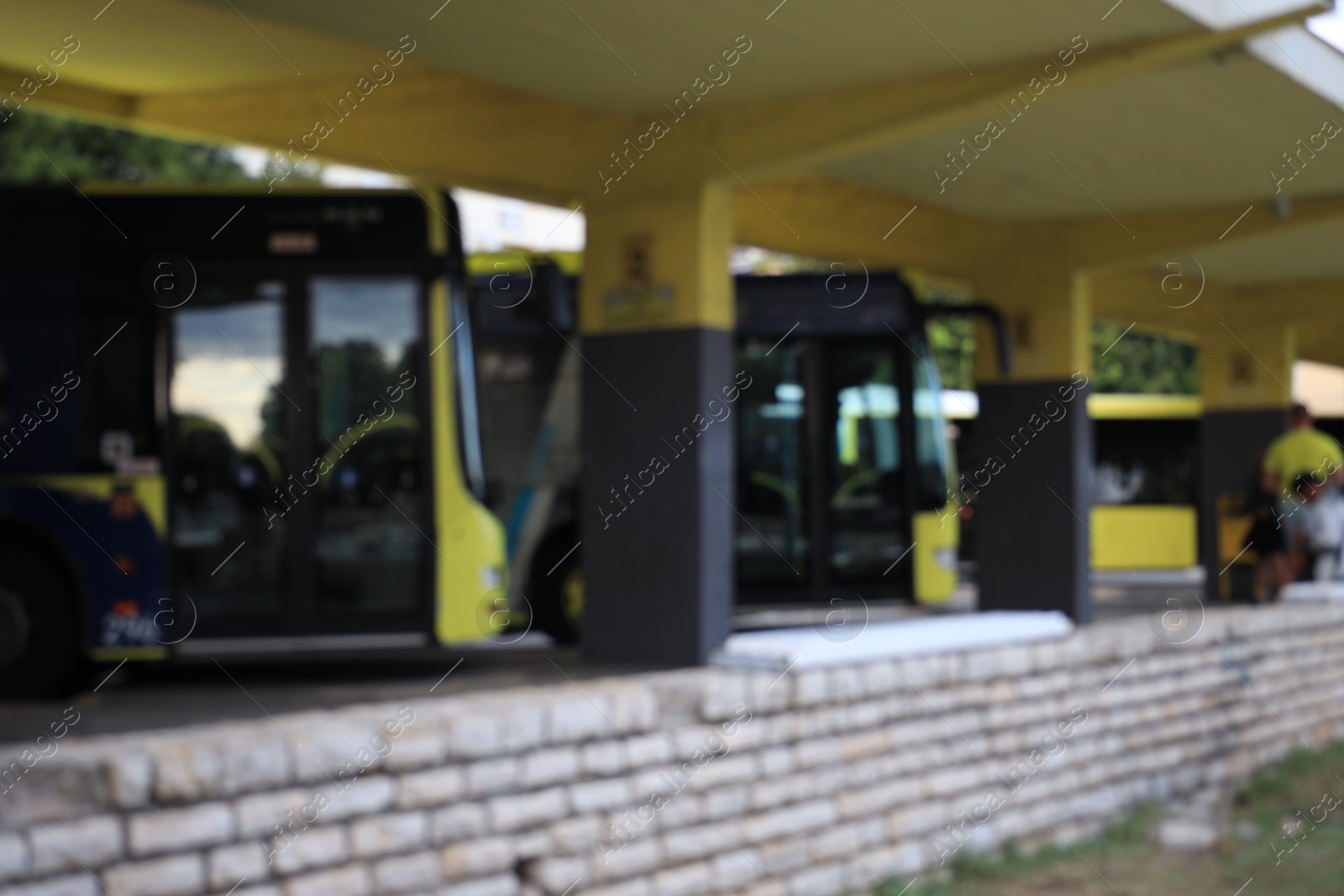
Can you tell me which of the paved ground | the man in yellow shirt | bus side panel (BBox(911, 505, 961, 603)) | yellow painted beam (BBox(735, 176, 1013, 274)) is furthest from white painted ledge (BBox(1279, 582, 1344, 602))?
the paved ground

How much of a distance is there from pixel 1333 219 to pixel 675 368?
648cm

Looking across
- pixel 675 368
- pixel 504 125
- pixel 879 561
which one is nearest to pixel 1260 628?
pixel 879 561

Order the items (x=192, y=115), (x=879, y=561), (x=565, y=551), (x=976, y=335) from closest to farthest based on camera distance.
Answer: (x=192, y=115) → (x=565, y=551) → (x=976, y=335) → (x=879, y=561)

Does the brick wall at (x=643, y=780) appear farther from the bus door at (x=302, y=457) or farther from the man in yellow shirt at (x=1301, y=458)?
the man in yellow shirt at (x=1301, y=458)

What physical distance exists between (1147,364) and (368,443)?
1135 inches

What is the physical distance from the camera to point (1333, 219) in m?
12.7

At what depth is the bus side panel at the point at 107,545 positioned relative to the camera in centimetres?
911

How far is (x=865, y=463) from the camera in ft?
46.1

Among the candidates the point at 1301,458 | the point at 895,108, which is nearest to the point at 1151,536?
the point at 1301,458

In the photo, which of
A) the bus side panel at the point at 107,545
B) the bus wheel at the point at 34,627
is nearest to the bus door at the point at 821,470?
the bus side panel at the point at 107,545

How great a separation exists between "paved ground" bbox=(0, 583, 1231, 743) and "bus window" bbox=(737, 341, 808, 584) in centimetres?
250

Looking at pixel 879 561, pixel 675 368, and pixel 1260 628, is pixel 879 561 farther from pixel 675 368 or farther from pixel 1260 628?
pixel 675 368

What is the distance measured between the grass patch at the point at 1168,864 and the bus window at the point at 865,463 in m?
3.33

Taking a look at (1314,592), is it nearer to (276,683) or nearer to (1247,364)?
(1247,364)
